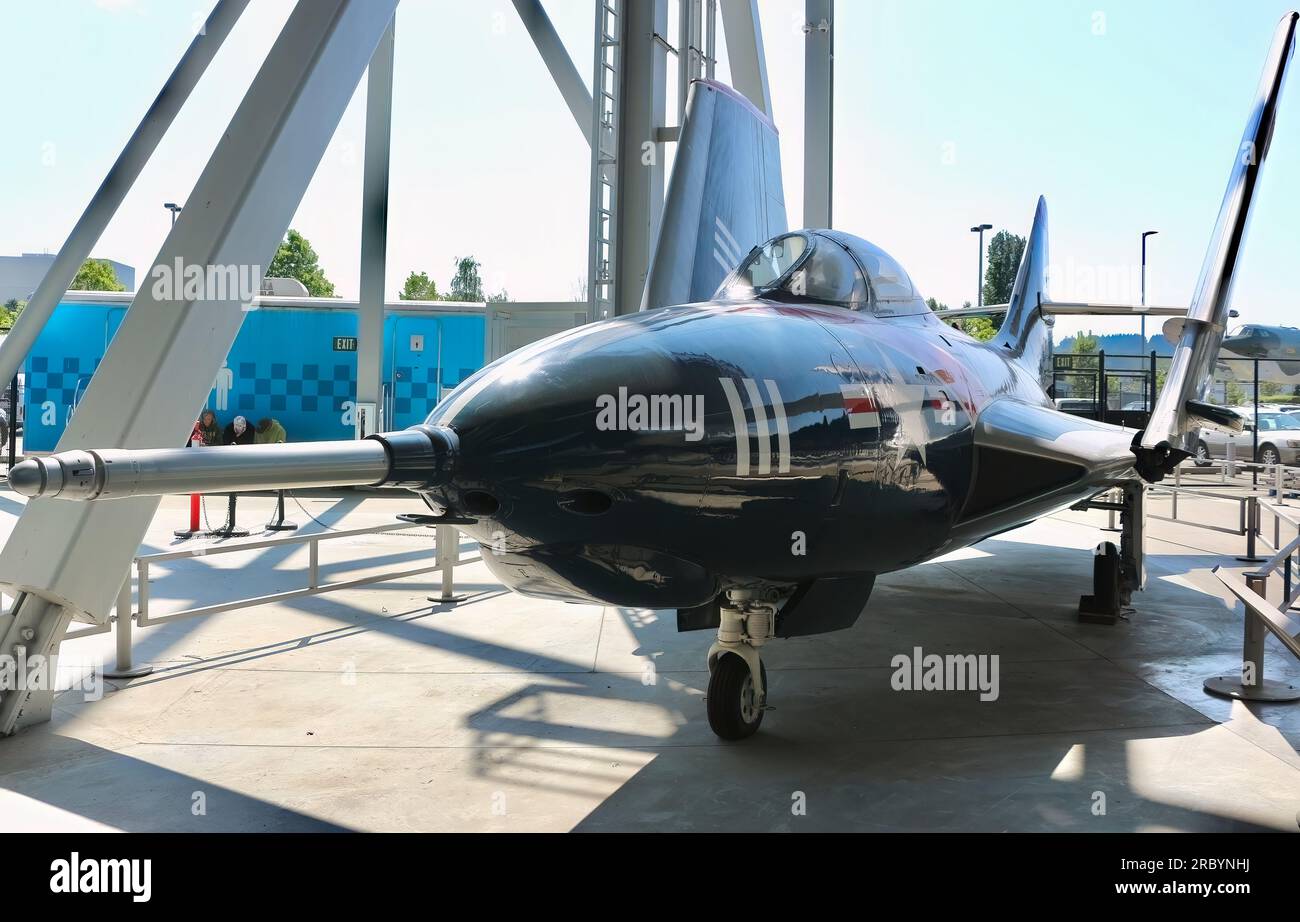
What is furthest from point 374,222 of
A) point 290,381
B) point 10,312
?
point 10,312

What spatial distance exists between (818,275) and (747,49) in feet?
31.8

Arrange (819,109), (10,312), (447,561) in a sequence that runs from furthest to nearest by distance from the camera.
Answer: (10,312), (819,109), (447,561)

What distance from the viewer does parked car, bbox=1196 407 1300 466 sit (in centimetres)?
2981

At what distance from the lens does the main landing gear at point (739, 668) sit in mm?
5656

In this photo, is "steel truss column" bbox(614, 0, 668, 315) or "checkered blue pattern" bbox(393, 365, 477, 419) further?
"checkered blue pattern" bbox(393, 365, 477, 419)

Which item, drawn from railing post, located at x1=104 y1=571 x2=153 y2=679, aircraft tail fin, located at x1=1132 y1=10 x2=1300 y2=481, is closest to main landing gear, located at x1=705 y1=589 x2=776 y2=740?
aircraft tail fin, located at x1=1132 y1=10 x2=1300 y2=481

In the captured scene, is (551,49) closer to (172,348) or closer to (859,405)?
(172,348)

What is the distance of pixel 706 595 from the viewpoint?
15.5 feet

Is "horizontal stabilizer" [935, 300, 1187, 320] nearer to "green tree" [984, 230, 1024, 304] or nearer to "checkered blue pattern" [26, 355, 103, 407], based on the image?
"checkered blue pattern" [26, 355, 103, 407]

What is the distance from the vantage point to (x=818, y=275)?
20.8 feet

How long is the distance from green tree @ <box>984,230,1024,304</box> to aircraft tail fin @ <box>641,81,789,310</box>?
2145 inches

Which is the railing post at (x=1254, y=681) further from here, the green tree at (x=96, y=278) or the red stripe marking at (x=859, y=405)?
the green tree at (x=96, y=278)

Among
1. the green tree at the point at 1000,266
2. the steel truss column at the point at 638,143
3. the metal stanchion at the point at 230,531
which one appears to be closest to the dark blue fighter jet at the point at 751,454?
the steel truss column at the point at 638,143
